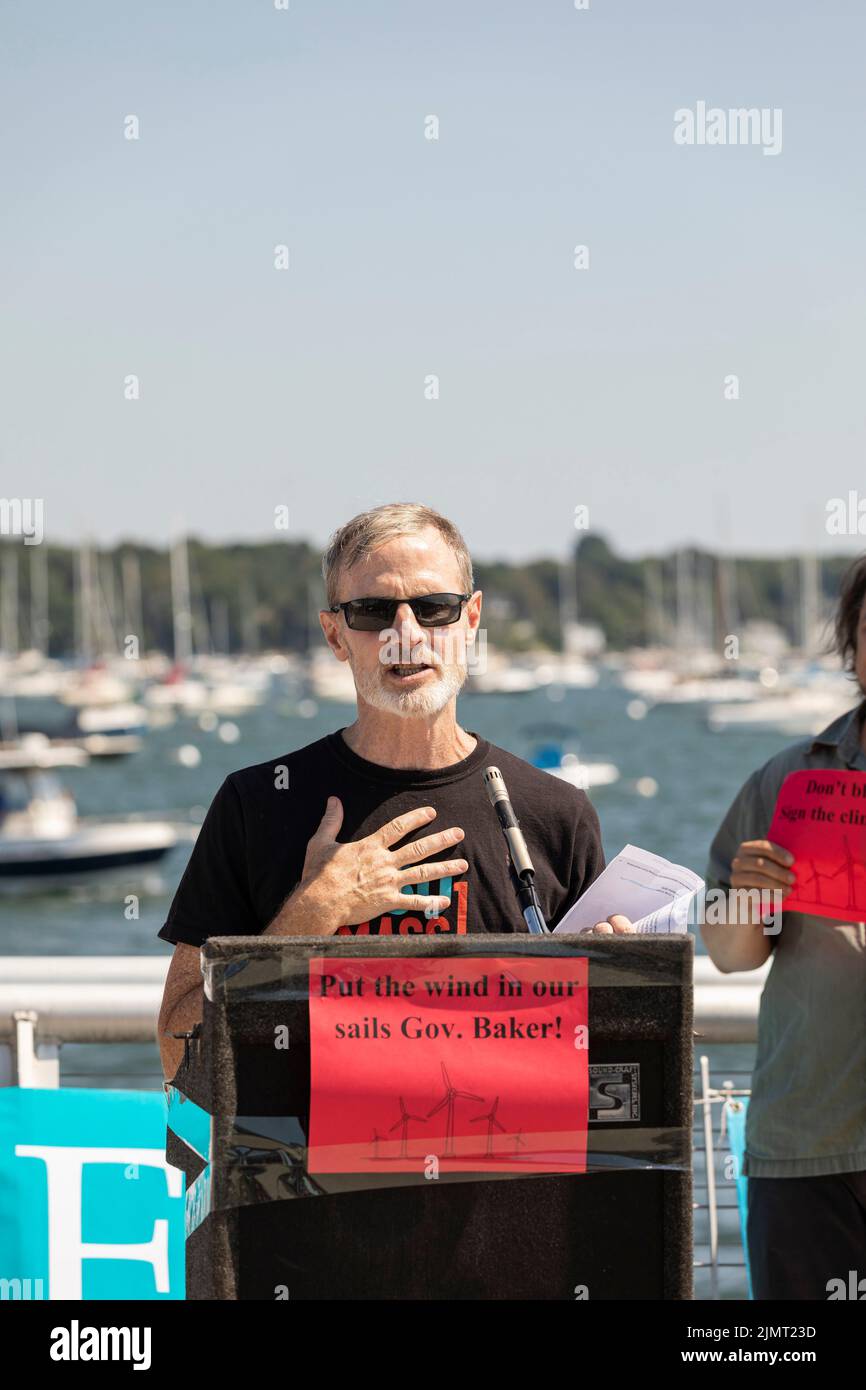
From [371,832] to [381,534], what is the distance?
1.73 feet

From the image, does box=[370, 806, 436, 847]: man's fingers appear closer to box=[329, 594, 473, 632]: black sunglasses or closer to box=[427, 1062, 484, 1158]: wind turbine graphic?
box=[329, 594, 473, 632]: black sunglasses

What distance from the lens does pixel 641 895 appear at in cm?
238

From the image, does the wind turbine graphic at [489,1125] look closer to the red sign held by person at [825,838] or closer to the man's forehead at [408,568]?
the man's forehead at [408,568]

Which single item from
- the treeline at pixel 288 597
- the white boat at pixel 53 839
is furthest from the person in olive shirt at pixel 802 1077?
the treeline at pixel 288 597

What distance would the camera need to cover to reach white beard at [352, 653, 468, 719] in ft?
9.21

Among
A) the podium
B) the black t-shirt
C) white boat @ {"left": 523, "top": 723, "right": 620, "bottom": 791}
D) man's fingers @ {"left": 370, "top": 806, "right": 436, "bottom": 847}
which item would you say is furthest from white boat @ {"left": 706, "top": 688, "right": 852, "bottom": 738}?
the podium

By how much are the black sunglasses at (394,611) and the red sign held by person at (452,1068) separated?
97 centimetres

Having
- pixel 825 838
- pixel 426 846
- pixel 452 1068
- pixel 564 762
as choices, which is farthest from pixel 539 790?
pixel 564 762

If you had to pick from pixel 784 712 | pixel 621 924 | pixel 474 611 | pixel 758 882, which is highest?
pixel 474 611

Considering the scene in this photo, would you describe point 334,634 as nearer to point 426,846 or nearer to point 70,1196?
point 426,846
